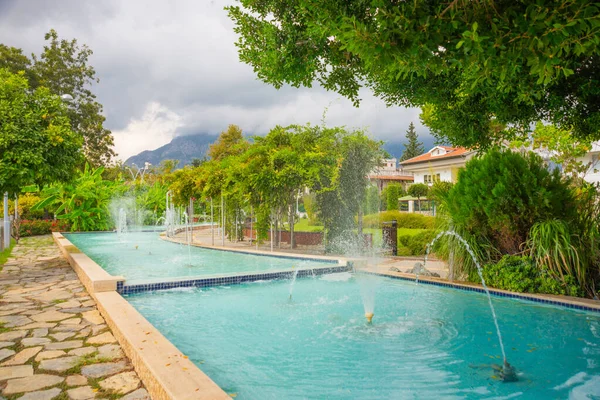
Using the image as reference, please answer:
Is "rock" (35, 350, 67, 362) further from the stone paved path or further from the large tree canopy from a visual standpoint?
the large tree canopy

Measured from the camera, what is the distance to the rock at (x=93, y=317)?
547 centimetres

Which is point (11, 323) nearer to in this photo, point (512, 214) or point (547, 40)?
point (547, 40)

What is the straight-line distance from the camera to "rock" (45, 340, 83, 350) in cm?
445

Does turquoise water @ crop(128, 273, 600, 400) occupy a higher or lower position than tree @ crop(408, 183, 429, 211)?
lower

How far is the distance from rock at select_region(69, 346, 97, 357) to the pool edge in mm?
273

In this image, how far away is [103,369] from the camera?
3877 mm

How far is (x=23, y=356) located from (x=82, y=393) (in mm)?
1267

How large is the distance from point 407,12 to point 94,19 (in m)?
12.5

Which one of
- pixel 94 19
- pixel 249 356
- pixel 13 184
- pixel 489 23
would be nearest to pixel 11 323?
pixel 249 356

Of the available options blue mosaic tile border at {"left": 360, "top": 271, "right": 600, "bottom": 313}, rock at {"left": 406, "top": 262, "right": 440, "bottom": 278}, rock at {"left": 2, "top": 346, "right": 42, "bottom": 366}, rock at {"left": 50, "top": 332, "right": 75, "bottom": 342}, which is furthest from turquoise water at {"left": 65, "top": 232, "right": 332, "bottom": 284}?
rock at {"left": 2, "top": 346, "right": 42, "bottom": 366}

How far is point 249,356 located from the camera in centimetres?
475

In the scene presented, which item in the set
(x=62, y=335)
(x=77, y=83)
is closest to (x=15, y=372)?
(x=62, y=335)

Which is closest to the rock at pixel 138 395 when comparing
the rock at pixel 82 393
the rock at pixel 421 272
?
the rock at pixel 82 393

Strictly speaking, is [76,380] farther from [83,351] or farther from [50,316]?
[50,316]
